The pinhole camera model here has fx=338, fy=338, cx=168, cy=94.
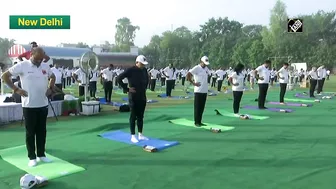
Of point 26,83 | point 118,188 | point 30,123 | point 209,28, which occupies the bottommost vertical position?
point 118,188

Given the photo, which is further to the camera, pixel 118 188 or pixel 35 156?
pixel 35 156

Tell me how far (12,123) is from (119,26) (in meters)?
93.0

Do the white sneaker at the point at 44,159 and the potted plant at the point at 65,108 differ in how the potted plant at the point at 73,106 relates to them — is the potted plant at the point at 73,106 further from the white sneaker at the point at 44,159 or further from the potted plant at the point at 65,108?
the white sneaker at the point at 44,159

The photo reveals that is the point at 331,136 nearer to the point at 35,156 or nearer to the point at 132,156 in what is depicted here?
the point at 132,156

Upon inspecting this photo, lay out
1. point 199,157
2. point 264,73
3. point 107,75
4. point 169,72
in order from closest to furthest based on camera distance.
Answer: point 199,157 < point 264,73 < point 107,75 < point 169,72

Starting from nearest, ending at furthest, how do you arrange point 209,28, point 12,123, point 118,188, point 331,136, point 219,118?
point 118,188 → point 331,136 → point 12,123 → point 219,118 → point 209,28

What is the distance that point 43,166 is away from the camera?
4.83m

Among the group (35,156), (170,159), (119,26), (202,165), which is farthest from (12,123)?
(119,26)

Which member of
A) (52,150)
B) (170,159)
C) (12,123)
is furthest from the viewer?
(12,123)

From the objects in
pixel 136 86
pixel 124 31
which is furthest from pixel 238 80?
pixel 124 31

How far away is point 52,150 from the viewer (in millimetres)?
5785

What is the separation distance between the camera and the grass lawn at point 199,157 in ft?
13.9

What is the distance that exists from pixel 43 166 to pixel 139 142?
1962mm

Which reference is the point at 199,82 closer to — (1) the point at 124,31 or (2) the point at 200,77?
(2) the point at 200,77
